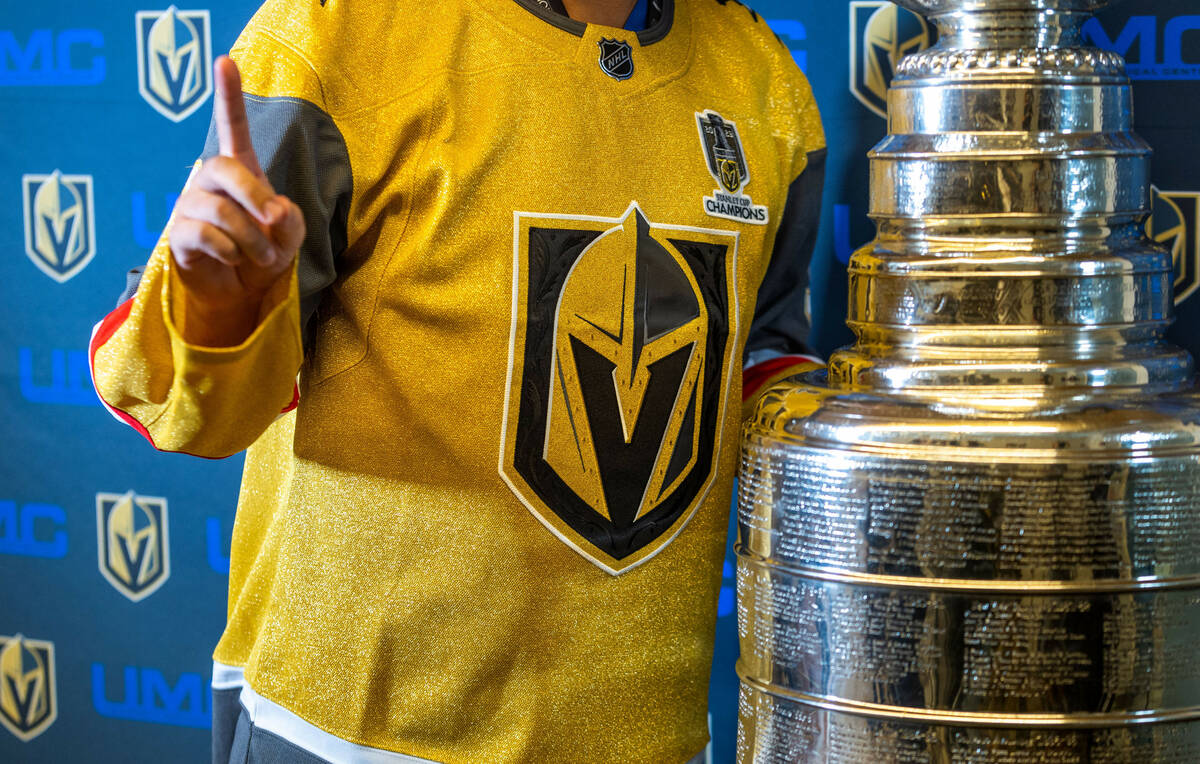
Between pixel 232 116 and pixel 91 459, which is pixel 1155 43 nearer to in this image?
pixel 232 116

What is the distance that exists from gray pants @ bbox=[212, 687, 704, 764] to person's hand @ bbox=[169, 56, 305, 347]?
1.37ft

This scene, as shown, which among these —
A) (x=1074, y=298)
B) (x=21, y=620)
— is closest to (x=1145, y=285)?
(x=1074, y=298)

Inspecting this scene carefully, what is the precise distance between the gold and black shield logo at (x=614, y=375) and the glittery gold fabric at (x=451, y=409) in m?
0.01

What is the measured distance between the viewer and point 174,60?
1.36 metres

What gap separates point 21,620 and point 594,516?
3.07ft

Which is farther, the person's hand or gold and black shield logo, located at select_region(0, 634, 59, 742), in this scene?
gold and black shield logo, located at select_region(0, 634, 59, 742)

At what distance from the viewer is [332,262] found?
2.92 feet

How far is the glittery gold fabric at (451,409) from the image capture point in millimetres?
897

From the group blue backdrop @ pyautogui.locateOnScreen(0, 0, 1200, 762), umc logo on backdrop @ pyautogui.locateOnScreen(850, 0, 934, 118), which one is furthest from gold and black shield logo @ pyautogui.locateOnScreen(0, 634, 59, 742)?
umc logo on backdrop @ pyautogui.locateOnScreen(850, 0, 934, 118)

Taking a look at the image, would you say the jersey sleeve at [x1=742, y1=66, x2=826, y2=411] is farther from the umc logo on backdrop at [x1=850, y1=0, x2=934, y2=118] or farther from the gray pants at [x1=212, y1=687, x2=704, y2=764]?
the gray pants at [x1=212, y1=687, x2=704, y2=764]

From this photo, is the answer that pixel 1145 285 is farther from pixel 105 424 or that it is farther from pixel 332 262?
pixel 105 424

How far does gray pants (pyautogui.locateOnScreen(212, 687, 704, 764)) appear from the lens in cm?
98

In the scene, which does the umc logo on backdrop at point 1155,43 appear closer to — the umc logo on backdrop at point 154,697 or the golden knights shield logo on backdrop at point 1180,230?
the golden knights shield logo on backdrop at point 1180,230

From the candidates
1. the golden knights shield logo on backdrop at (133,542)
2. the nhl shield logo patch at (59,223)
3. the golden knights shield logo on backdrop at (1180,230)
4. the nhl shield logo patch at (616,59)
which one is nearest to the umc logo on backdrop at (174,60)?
the nhl shield logo patch at (59,223)
